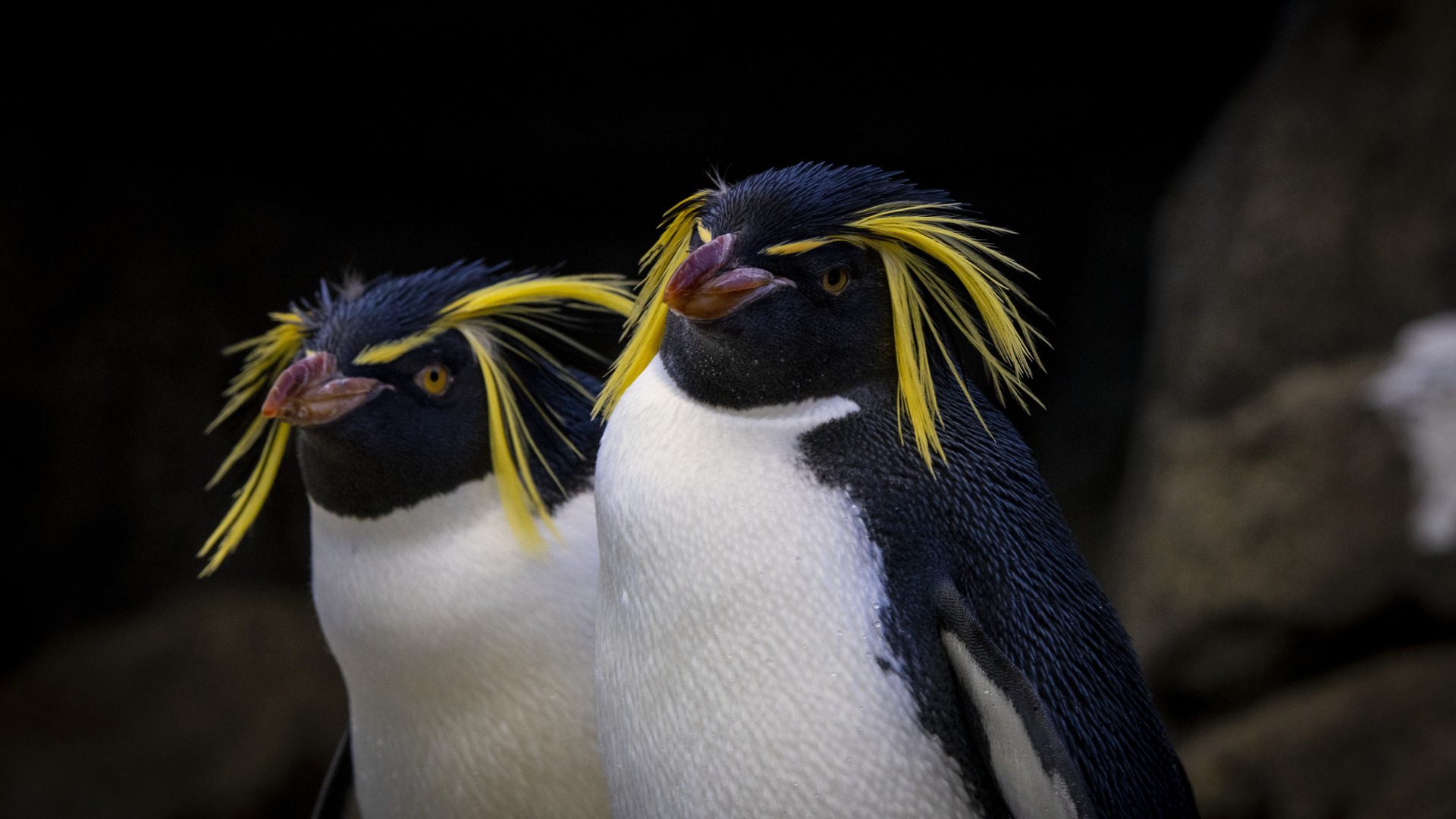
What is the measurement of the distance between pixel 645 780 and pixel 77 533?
2636 millimetres

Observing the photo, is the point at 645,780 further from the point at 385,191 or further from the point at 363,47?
the point at 385,191

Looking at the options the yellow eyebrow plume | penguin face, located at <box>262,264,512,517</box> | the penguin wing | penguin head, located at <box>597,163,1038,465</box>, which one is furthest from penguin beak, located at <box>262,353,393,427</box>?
the penguin wing

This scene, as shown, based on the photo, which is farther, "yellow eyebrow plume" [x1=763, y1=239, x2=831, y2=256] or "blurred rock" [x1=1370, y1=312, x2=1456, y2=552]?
"blurred rock" [x1=1370, y1=312, x2=1456, y2=552]

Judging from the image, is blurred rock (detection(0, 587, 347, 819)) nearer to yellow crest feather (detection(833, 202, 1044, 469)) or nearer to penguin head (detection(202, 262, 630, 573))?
penguin head (detection(202, 262, 630, 573))

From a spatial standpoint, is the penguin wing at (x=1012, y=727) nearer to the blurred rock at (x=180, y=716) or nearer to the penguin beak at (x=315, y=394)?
the penguin beak at (x=315, y=394)

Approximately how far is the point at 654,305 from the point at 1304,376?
2.23m

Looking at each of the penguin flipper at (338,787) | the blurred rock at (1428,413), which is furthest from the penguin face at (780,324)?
the blurred rock at (1428,413)

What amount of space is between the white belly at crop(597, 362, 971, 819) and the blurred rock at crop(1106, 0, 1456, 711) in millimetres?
2099

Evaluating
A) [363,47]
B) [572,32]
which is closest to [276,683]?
[363,47]

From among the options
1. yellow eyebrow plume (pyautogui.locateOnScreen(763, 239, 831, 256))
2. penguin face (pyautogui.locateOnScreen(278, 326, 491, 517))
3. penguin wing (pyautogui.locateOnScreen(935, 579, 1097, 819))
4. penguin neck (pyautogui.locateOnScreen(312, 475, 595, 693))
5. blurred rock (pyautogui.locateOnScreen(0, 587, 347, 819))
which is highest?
yellow eyebrow plume (pyautogui.locateOnScreen(763, 239, 831, 256))

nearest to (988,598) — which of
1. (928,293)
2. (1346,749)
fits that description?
(928,293)

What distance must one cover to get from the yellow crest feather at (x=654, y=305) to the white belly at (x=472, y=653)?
10.6 inches

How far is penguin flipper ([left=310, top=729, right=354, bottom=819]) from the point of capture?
169cm

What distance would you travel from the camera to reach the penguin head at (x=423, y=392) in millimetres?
1349
